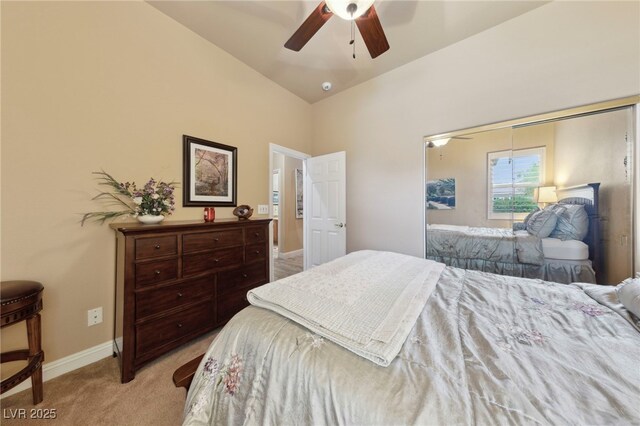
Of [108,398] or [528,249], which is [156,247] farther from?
[528,249]

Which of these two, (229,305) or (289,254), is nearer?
(229,305)

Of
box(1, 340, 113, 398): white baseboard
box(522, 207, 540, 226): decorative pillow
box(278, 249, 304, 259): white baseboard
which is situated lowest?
box(1, 340, 113, 398): white baseboard

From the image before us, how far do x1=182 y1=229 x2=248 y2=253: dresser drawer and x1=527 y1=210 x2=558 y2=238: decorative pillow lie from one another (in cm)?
285

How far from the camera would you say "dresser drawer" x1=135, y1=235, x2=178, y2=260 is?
1.51 m

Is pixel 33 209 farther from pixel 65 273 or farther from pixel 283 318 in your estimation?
pixel 283 318

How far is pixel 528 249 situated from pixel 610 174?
841 millimetres

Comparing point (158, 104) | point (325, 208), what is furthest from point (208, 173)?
point (325, 208)

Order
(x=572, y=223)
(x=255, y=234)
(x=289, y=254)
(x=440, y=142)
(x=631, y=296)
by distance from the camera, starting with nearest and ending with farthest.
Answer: (x=631, y=296), (x=572, y=223), (x=255, y=234), (x=440, y=142), (x=289, y=254)

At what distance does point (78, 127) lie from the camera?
63.7 inches

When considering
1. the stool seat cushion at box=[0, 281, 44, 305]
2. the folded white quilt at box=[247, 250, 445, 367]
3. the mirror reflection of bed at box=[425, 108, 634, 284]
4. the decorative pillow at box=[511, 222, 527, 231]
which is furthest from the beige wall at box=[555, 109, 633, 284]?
the stool seat cushion at box=[0, 281, 44, 305]

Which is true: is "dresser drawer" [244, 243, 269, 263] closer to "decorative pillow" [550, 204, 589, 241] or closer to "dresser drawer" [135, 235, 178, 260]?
"dresser drawer" [135, 235, 178, 260]

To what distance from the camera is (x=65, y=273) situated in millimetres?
1587

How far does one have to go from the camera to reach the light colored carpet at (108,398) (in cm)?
124

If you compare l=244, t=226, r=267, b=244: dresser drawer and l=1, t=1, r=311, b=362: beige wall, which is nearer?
l=1, t=1, r=311, b=362: beige wall
